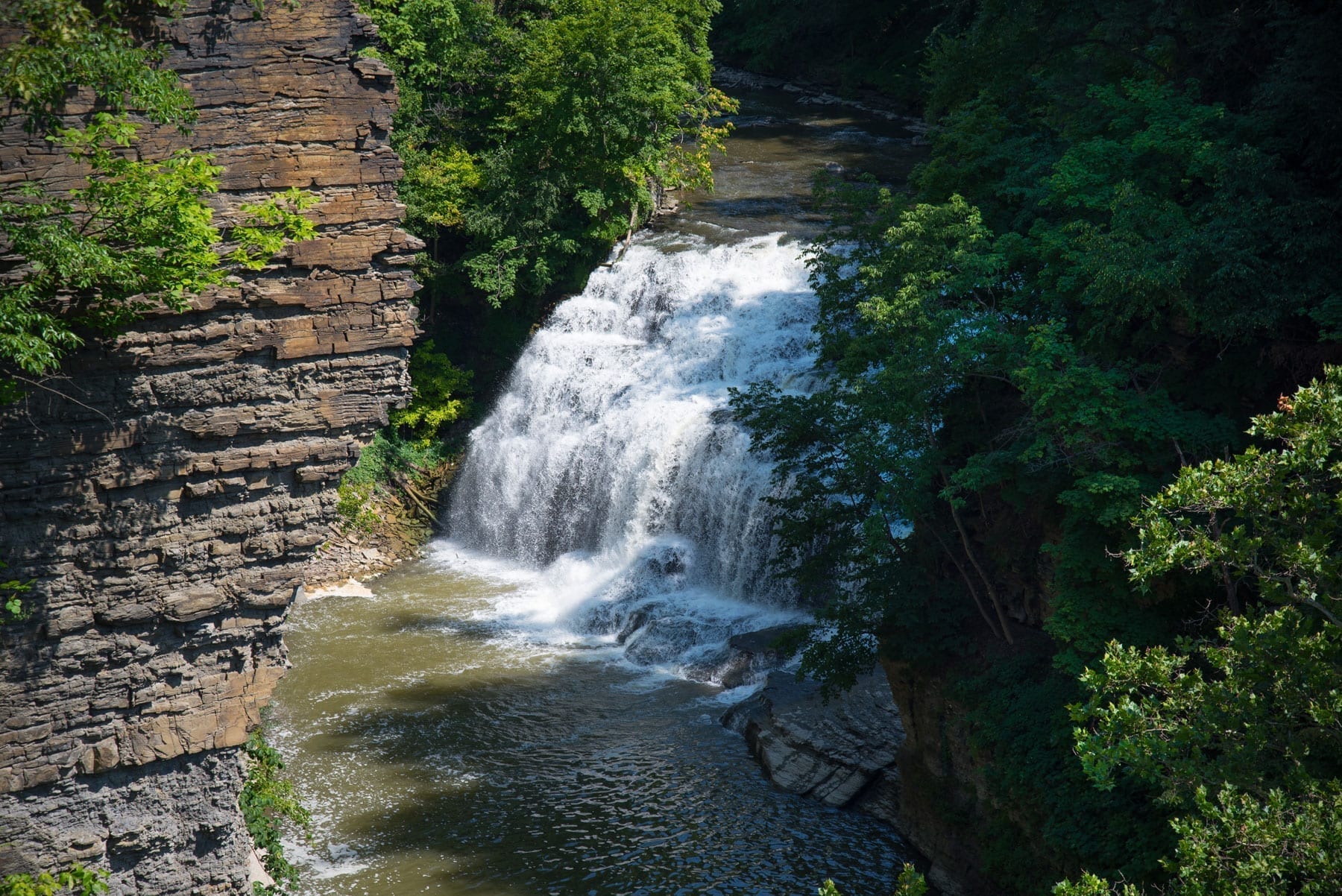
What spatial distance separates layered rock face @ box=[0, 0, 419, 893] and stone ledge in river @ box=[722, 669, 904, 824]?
748cm

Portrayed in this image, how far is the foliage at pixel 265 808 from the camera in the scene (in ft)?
33.8

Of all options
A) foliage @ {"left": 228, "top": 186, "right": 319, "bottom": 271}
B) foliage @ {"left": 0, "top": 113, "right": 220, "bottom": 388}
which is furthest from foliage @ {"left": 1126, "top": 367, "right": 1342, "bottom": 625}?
foliage @ {"left": 0, "top": 113, "right": 220, "bottom": 388}

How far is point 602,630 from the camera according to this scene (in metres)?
18.9

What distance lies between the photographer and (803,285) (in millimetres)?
21719

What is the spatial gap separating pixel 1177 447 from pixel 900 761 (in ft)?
17.3

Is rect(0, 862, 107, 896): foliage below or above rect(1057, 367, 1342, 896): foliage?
below

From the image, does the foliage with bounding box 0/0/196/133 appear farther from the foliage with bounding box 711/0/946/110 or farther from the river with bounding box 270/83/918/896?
the foliage with bounding box 711/0/946/110

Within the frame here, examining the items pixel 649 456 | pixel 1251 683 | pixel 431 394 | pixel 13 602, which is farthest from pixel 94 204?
pixel 431 394

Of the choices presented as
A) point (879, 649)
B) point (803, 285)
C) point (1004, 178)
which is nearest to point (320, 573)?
point (803, 285)

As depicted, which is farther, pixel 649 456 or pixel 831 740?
pixel 649 456

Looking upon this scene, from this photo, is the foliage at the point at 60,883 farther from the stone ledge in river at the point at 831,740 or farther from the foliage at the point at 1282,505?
the stone ledge in river at the point at 831,740

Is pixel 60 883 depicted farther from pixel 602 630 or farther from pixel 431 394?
pixel 431 394

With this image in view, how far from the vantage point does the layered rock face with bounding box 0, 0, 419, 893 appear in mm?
7457

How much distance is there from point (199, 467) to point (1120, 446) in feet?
25.8
